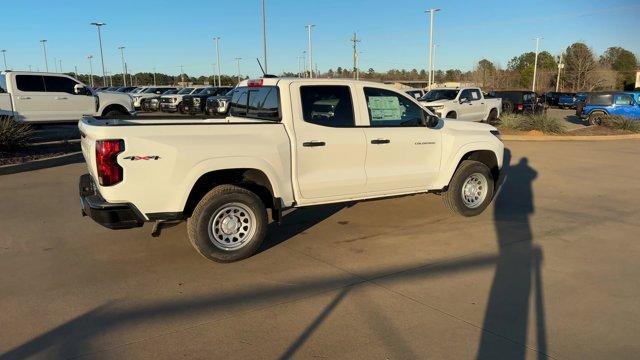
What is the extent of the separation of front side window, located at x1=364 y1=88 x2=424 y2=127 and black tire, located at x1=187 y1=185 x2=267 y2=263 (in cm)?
185

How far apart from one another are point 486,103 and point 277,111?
18021mm

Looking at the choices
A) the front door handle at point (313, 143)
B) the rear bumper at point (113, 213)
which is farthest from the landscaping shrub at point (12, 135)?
the front door handle at point (313, 143)

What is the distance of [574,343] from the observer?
354cm

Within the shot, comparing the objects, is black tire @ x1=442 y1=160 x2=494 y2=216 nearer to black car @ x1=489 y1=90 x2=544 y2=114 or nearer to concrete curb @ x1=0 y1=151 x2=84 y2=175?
concrete curb @ x1=0 y1=151 x2=84 y2=175

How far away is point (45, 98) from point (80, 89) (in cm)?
105

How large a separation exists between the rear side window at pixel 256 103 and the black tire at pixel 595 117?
67.1ft

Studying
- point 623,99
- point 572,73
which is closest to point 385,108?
point 623,99

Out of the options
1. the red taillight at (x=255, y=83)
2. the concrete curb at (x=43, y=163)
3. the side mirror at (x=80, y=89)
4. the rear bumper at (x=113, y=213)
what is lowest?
the concrete curb at (x=43, y=163)

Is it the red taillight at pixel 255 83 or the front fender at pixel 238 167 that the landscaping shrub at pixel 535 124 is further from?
the front fender at pixel 238 167

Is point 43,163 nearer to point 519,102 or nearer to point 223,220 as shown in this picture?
point 223,220

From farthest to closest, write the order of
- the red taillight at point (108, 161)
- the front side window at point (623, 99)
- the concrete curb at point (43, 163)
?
the front side window at point (623, 99) < the concrete curb at point (43, 163) < the red taillight at point (108, 161)

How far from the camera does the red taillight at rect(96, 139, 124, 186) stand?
445cm

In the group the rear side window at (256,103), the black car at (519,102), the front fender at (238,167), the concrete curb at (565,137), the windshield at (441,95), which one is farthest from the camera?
the black car at (519,102)

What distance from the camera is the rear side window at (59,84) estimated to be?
615 inches
